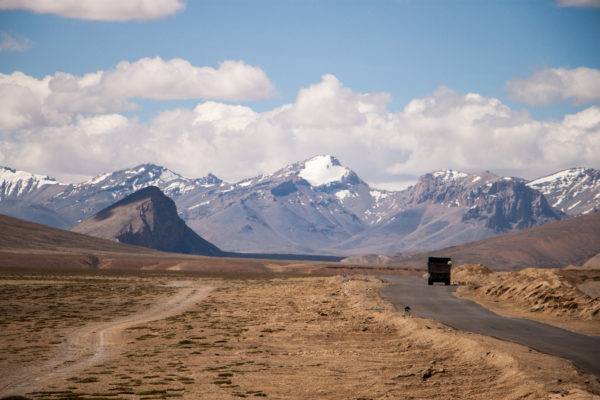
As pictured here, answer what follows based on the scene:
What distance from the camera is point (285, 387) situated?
72.0 ft

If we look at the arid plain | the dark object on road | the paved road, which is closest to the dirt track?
the arid plain

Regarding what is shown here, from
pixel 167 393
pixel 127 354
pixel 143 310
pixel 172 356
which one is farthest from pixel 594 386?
pixel 143 310

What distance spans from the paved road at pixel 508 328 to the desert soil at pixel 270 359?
56.9 inches

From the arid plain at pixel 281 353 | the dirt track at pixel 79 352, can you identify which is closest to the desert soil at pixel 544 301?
the arid plain at pixel 281 353

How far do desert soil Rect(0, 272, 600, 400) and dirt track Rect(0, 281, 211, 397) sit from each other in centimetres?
6

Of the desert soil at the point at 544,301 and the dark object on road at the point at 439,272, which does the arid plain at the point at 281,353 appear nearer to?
the desert soil at the point at 544,301

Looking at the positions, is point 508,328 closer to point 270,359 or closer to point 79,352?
point 270,359

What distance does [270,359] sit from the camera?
27578 millimetres

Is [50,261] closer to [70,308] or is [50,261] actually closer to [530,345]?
[70,308]

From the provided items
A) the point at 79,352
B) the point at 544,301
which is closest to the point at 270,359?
the point at 79,352

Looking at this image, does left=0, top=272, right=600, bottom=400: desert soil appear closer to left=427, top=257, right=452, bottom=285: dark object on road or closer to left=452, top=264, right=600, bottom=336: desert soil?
left=452, top=264, right=600, bottom=336: desert soil

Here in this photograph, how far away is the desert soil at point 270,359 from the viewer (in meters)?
20.7

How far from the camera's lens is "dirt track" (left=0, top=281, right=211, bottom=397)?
22.4 m

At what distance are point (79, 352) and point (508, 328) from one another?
65.3 feet
